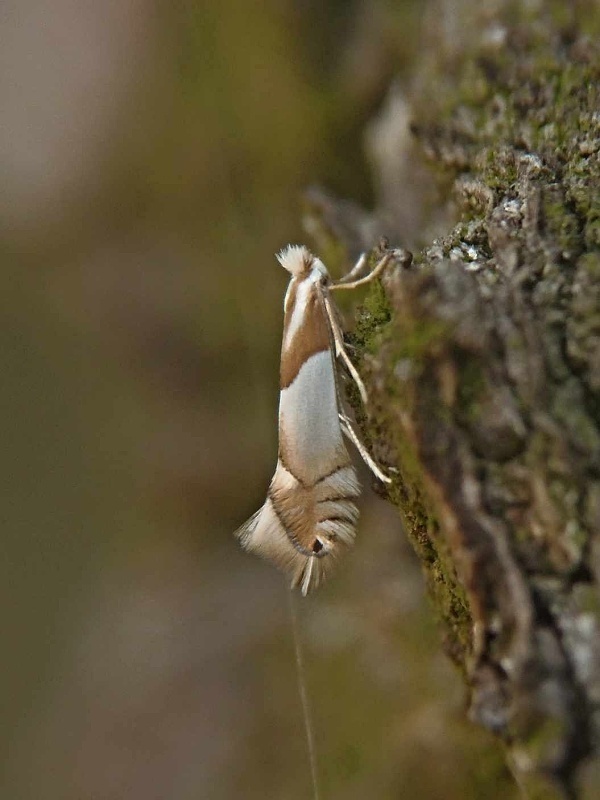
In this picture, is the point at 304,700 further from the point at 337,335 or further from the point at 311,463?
the point at 337,335

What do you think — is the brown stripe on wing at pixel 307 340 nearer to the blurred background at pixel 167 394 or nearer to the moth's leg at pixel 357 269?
the moth's leg at pixel 357 269

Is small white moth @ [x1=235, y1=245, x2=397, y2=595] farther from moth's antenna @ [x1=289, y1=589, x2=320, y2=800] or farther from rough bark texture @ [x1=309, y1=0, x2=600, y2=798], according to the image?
moth's antenna @ [x1=289, y1=589, x2=320, y2=800]

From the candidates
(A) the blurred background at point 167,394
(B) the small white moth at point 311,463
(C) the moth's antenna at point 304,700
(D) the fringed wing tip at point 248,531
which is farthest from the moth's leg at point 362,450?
(C) the moth's antenna at point 304,700

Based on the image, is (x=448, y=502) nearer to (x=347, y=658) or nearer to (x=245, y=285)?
(x=347, y=658)

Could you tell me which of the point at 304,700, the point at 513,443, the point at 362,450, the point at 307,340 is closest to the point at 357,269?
the point at 307,340

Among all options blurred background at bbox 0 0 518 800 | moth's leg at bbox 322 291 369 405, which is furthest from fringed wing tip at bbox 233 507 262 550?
blurred background at bbox 0 0 518 800

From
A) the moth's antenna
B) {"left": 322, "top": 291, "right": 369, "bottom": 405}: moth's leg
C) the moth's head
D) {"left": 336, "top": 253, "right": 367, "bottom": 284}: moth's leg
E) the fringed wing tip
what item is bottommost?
the moth's antenna
